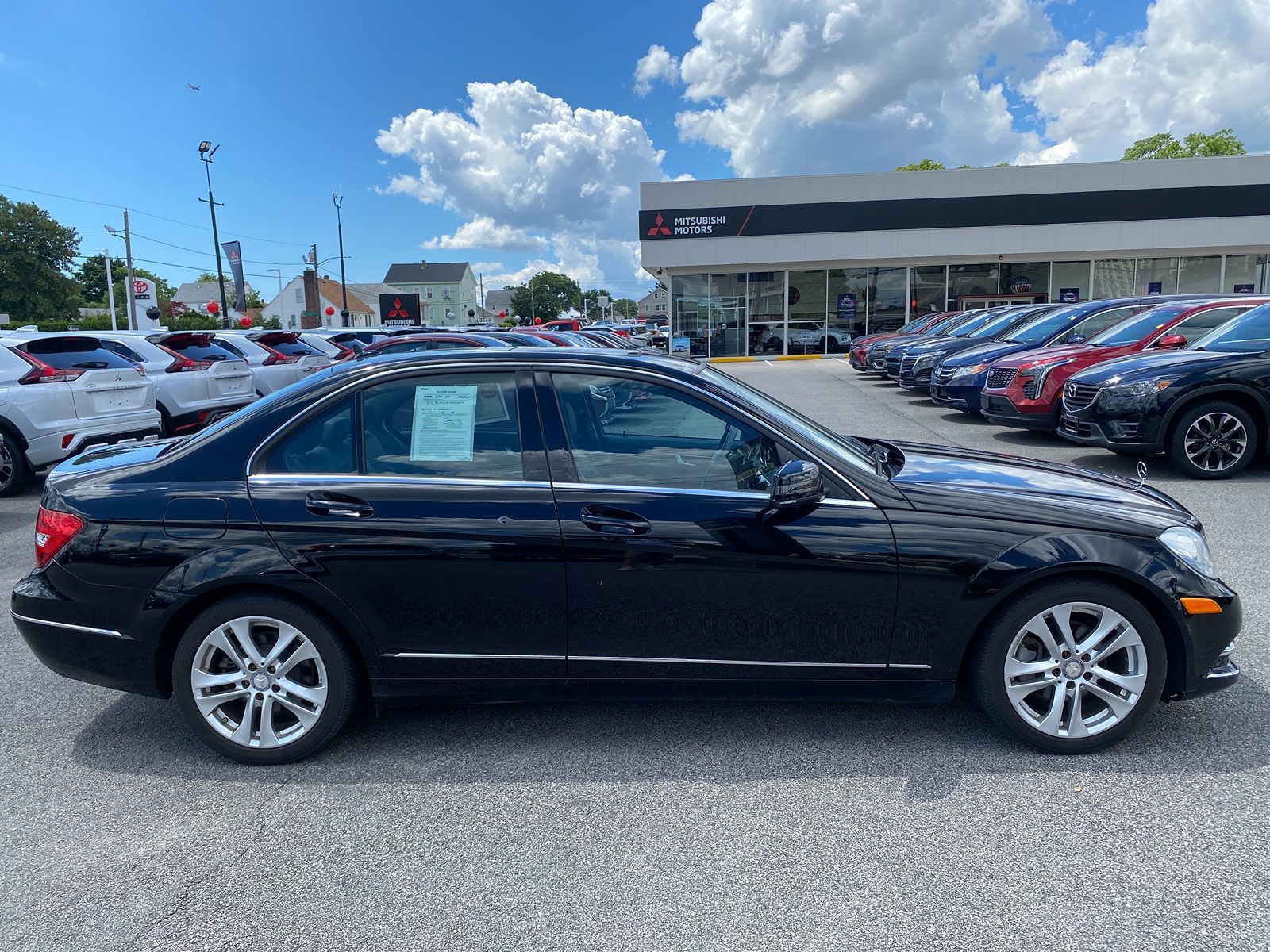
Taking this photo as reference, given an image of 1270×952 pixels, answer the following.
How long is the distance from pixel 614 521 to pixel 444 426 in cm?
82

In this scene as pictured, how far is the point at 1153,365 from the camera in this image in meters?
8.37

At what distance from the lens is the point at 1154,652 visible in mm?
3283

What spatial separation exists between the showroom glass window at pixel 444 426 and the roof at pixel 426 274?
125m

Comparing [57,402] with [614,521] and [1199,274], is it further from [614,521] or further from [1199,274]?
[1199,274]

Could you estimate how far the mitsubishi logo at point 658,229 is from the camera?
3038 cm

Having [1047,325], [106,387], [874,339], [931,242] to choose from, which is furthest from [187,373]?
[931,242]

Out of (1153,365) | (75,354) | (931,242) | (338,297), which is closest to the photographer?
(1153,365)

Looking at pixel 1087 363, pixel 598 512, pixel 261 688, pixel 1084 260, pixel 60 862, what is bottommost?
pixel 60 862

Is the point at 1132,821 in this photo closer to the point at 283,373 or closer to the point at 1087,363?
the point at 1087,363

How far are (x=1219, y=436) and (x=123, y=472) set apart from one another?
29.3 feet

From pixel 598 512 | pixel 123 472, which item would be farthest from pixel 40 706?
pixel 598 512

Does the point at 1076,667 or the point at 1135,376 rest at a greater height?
the point at 1135,376

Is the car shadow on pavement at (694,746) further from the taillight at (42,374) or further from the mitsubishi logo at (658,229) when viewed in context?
the mitsubishi logo at (658,229)

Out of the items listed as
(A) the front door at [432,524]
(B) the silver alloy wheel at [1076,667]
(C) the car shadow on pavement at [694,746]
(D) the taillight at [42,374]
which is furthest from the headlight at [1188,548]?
(D) the taillight at [42,374]
